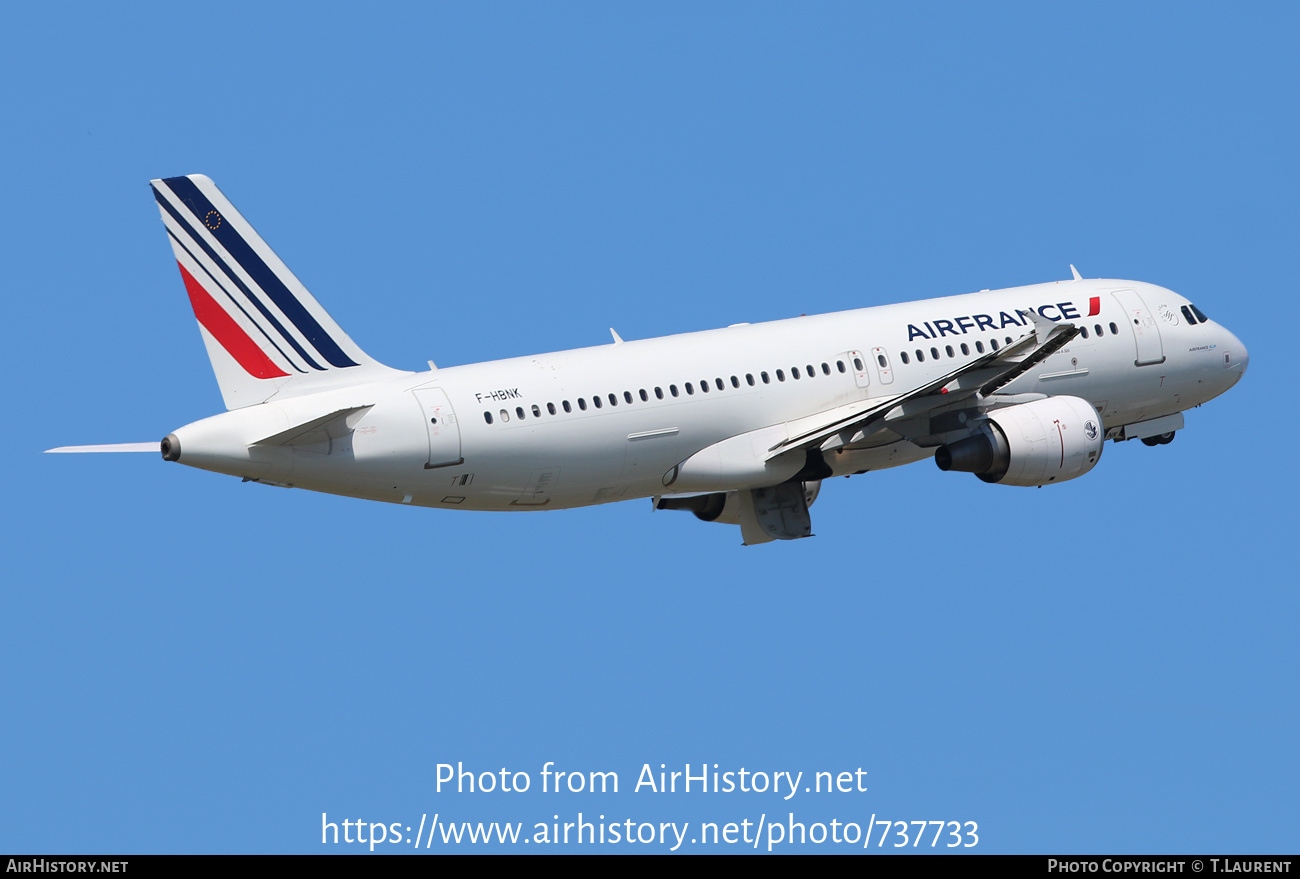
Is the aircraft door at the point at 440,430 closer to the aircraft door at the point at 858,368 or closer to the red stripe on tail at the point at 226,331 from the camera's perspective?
the red stripe on tail at the point at 226,331

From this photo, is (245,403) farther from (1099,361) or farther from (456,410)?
(1099,361)

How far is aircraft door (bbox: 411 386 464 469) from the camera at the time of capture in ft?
142

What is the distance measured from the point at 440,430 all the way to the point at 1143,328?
16.8 m

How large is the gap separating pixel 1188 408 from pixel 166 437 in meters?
23.4

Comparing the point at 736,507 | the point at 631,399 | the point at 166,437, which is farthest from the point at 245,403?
the point at 736,507

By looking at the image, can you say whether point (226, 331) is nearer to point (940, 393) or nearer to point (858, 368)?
point (858, 368)

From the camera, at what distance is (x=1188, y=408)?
52.0m

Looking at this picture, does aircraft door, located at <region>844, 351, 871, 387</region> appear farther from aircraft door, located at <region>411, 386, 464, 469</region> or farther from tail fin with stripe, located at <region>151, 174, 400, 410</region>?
tail fin with stripe, located at <region>151, 174, 400, 410</region>

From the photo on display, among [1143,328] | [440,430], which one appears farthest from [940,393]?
[440,430]

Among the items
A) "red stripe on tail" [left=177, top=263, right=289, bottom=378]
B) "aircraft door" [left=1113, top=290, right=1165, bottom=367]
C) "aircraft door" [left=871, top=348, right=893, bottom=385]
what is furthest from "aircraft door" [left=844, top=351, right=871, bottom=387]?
"red stripe on tail" [left=177, top=263, right=289, bottom=378]

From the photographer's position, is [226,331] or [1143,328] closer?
[226,331]

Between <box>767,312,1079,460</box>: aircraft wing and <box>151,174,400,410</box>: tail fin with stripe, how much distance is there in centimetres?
937

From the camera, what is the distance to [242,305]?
1700 inches
